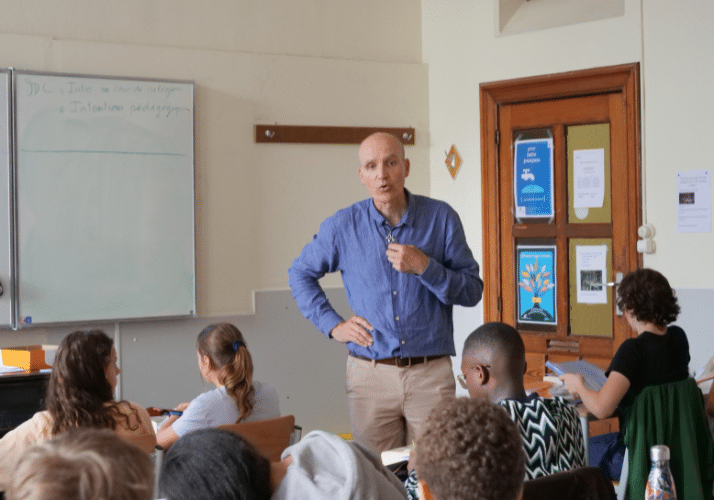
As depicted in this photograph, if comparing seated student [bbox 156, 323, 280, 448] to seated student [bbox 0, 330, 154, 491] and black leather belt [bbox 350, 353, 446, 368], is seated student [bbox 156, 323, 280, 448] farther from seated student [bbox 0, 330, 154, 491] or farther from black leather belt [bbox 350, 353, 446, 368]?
black leather belt [bbox 350, 353, 446, 368]

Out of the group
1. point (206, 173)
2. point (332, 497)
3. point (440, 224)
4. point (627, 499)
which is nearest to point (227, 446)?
point (332, 497)

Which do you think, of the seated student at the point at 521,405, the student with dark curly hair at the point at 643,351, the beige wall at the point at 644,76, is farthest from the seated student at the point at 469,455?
the beige wall at the point at 644,76

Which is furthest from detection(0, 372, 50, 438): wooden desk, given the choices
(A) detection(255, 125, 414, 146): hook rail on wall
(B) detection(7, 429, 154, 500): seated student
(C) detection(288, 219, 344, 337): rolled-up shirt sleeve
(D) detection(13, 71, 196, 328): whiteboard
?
(A) detection(255, 125, 414, 146): hook rail on wall

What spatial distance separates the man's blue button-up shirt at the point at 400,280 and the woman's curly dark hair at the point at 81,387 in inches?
34.2

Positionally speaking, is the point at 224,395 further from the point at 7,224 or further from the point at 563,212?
the point at 563,212

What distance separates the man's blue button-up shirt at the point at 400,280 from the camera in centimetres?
304

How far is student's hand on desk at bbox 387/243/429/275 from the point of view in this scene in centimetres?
286

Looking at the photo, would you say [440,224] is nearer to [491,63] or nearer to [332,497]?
[332,497]

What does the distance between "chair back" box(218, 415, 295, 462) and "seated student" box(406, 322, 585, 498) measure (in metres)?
0.67

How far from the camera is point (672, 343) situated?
9.83 ft

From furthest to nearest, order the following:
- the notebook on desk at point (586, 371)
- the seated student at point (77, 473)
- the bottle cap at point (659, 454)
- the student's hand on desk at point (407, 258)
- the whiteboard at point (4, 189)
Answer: the whiteboard at point (4, 189)
the notebook on desk at point (586, 371)
the student's hand on desk at point (407, 258)
the bottle cap at point (659, 454)
the seated student at point (77, 473)

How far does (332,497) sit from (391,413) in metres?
1.63

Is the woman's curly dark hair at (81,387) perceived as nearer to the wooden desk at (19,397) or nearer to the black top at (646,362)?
the wooden desk at (19,397)

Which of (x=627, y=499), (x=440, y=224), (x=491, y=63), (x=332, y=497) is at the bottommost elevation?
(x=627, y=499)
